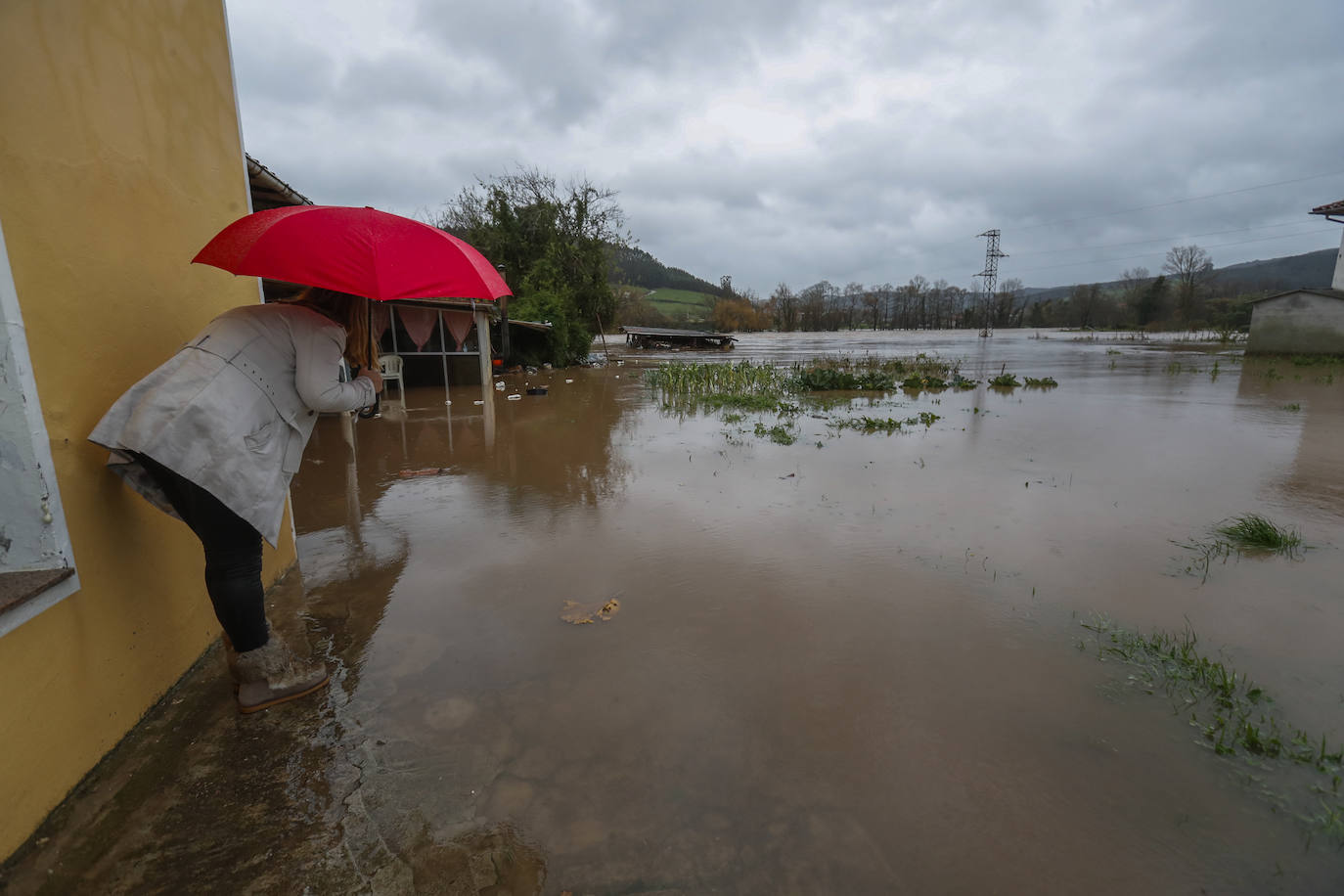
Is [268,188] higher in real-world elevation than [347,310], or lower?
higher

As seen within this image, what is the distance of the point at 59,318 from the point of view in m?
2.07

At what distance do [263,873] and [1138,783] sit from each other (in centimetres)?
301

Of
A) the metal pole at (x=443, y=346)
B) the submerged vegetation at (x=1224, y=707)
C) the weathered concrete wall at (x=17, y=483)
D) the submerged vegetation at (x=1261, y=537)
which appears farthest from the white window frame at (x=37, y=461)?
the metal pole at (x=443, y=346)

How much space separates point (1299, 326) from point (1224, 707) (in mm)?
26341

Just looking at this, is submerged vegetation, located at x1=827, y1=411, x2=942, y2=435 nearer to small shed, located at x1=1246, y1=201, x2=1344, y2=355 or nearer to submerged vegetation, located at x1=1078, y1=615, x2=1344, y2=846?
submerged vegetation, located at x1=1078, y1=615, x2=1344, y2=846

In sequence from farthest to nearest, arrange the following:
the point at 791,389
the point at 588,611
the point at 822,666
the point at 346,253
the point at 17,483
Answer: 1. the point at 791,389
2. the point at 588,611
3. the point at 822,666
4. the point at 346,253
5. the point at 17,483

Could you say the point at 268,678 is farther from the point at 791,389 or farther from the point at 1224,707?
the point at 791,389

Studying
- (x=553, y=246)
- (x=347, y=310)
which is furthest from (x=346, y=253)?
(x=553, y=246)

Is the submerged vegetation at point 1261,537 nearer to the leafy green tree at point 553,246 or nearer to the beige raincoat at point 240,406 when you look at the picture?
the beige raincoat at point 240,406

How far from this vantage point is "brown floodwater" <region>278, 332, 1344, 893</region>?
2.00 metres

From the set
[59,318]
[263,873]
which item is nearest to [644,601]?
[263,873]

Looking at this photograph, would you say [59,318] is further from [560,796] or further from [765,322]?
[765,322]

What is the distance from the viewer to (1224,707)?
267 cm

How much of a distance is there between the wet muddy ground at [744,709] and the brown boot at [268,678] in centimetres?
8
